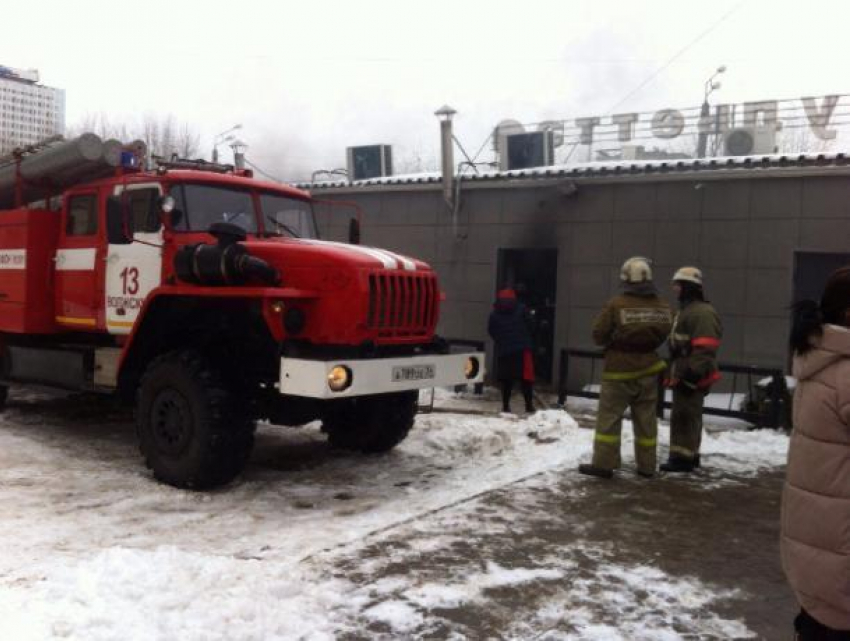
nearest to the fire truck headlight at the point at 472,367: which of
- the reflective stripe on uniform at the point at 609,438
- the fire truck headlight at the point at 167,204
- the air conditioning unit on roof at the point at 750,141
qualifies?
the reflective stripe on uniform at the point at 609,438

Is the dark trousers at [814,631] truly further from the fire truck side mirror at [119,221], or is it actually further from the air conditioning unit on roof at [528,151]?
the air conditioning unit on roof at [528,151]

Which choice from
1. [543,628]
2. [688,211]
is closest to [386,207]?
[688,211]

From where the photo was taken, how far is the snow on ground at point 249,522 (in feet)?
11.2

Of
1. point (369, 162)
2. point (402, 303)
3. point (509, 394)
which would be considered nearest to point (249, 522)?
point (402, 303)

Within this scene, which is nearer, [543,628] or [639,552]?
[543,628]

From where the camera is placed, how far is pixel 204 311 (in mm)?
5789

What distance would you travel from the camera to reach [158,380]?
5.80 metres

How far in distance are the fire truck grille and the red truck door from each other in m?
2.76

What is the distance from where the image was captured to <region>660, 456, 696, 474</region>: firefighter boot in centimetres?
650

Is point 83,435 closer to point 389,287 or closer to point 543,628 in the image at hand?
point 389,287

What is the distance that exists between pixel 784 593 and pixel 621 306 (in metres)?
2.59

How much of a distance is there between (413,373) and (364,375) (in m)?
0.55

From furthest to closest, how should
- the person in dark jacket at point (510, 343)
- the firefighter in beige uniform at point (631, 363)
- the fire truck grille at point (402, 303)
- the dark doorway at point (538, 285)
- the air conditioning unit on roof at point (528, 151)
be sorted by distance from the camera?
the air conditioning unit on roof at point (528, 151), the dark doorway at point (538, 285), the person in dark jacket at point (510, 343), the firefighter in beige uniform at point (631, 363), the fire truck grille at point (402, 303)

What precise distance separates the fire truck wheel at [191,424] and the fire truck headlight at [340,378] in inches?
36.8
